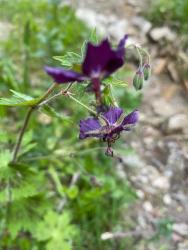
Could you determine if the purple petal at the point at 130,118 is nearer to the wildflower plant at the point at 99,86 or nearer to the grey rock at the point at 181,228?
the wildflower plant at the point at 99,86

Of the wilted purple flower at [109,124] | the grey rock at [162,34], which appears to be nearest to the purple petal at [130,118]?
the wilted purple flower at [109,124]

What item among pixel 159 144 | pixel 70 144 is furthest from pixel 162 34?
pixel 70 144

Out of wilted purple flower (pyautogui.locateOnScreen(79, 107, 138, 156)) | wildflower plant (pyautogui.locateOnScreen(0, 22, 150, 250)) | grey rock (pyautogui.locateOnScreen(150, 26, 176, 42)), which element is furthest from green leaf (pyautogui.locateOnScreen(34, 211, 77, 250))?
grey rock (pyautogui.locateOnScreen(150, 26, 176, 42))

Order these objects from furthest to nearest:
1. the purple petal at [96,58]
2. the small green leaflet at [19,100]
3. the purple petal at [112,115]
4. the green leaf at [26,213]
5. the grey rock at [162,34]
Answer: the grey rock at [162,34], the green leaf at [26,213], the small green leaflet at [19,100], the purple petal at [112,115], the purple petal at [96,58]

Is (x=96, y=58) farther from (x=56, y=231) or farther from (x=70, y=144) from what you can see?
(x=70, y=144)

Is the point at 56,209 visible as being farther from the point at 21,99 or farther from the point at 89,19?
the point at 89,19

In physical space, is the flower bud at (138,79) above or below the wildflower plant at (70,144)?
above

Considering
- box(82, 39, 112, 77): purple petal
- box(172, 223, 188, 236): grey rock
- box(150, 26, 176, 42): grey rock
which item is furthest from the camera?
box(150, 26, 176, 42): grey rock

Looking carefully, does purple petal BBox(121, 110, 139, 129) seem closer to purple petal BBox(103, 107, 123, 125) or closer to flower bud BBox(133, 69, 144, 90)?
purple petal BBox(103, 107, 123, 125)
